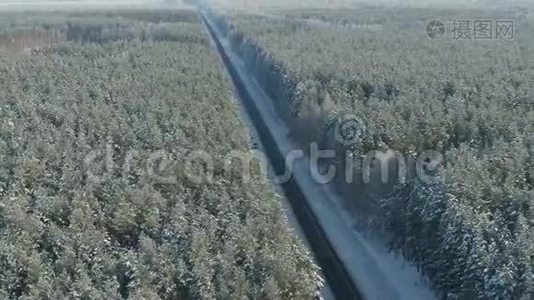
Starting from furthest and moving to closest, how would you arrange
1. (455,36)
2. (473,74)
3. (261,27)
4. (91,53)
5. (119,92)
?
(261,27)
(455,36)
(91,53)
(473,74)
(119,92)

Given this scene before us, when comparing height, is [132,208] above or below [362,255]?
above

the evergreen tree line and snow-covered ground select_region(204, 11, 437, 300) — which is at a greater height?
the evergreen tree line

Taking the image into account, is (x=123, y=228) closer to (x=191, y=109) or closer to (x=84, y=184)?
(x=84, y=184)

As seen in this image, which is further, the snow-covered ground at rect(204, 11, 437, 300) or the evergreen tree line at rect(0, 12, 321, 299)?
the snow-covered ground at rect(204, 11, 437, 300)

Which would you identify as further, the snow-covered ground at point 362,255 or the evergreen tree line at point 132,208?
the snow-covered ground at point 362,255

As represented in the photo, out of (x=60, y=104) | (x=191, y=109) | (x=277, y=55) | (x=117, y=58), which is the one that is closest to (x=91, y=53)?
(x=117, y=58)

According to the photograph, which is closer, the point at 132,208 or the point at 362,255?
the point at 132,208

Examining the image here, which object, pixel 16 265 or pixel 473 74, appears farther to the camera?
pixel 473 74

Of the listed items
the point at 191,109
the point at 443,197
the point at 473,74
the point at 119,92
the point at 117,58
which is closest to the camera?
the point at 443,197

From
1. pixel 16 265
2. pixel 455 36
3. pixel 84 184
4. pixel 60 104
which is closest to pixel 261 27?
pixel 455 36

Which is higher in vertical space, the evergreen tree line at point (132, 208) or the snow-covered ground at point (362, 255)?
the evergreen tree line at point (132, 208)

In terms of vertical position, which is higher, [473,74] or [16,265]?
[473,74]
